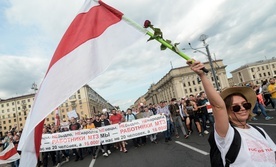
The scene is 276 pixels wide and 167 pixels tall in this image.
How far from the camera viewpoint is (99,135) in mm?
12148

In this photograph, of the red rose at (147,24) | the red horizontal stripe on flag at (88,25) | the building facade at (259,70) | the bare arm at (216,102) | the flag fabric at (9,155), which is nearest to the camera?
the bare arm at (216,102)

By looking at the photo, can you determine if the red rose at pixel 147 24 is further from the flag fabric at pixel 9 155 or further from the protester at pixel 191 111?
the flag fabric at pixel 9 155

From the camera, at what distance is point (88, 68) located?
3131mm

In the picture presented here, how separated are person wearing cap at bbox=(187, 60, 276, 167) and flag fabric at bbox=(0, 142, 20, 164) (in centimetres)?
1115

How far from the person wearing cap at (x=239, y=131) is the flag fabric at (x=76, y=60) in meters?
1.45

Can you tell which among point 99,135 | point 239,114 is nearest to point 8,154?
point 99,135

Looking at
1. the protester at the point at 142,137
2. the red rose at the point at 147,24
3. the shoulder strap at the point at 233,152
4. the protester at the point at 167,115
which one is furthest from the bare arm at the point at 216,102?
the protester at the point at 142,137

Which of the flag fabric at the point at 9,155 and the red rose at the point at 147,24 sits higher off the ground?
the red rose at the point at 147,24

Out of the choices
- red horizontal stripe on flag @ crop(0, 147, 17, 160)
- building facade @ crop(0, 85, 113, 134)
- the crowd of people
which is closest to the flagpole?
the crowd of people

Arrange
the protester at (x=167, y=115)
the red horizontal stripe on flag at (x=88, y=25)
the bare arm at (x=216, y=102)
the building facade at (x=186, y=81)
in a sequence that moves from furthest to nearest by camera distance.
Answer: the building facade at (x=186, y=81) → the protester at (x=167, y=115) → the red horizontal stripe on flag at (x=88, y=25) → the bare arm at (x=216, y=102)

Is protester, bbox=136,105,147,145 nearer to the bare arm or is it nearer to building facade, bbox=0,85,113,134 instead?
the bare arm

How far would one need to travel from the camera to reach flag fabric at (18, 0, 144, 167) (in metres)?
2.84

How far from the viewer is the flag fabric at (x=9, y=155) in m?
10.8

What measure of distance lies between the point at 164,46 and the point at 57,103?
135cm
